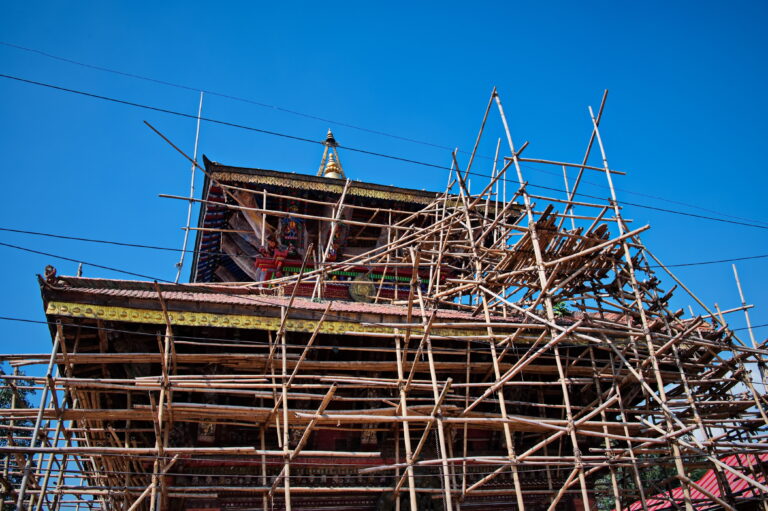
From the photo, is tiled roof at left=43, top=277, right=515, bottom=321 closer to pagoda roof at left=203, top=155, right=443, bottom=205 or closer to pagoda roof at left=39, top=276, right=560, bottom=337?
pagoda roof at left=39, top=276, right=560, bottom=337

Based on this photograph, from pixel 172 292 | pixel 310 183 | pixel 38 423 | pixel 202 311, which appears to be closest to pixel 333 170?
pixel 310 183

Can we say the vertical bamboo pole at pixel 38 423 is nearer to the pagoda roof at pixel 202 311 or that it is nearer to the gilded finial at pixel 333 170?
the pagoda roof at pixel 202 311

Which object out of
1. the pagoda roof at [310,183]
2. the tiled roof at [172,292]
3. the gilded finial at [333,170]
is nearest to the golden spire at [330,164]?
the gilded finial at [333,170]

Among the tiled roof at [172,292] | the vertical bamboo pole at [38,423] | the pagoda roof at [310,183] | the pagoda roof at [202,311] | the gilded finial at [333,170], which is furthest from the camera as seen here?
the gilded finial at [333,170]

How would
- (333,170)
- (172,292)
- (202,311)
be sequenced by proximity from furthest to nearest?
1. (333,170)
2. (172,292)
3. (202,311)

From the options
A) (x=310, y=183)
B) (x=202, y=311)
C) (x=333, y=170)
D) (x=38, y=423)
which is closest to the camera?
(x=38, y=423)

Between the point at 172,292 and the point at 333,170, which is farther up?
the point at 333,170

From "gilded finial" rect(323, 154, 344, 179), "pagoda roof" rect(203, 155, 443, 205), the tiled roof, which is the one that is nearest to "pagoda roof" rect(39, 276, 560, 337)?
the tiled roof

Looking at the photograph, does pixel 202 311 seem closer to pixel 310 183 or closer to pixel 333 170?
pixel 310 183

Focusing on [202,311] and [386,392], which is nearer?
[202,311]

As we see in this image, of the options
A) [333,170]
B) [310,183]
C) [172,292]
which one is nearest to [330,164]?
[333,170]

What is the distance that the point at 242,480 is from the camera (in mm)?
8344

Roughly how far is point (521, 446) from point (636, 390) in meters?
2.01

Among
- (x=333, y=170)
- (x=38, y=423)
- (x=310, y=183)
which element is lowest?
(x=38, y=423)
